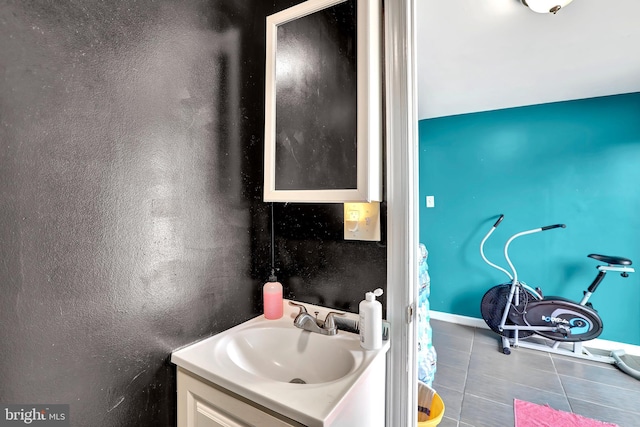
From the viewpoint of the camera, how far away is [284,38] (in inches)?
42.7

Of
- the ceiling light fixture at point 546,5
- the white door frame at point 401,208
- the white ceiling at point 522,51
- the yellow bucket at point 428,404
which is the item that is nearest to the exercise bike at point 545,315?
the white ceiling at point 522,51

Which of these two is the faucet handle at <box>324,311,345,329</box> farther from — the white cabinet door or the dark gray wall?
the white cabinet door

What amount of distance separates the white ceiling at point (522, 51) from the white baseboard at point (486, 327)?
2089mm

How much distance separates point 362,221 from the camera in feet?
3.28

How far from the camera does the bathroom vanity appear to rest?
66 cm

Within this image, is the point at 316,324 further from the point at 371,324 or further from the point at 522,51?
the point at 522,51

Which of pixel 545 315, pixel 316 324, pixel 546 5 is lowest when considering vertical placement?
pixel 545 315

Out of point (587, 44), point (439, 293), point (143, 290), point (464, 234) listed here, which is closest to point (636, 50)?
point (587, 44)

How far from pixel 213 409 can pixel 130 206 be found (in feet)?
2.05

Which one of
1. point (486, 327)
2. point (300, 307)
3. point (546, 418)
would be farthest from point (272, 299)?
point (486, 327)

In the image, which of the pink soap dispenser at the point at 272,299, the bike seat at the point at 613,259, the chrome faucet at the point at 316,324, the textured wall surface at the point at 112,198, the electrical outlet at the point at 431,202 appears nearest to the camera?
the textured wall surface at the point at 112,198

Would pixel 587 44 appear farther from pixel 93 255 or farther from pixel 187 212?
pixel 93 255

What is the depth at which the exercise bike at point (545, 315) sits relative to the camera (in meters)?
2.17

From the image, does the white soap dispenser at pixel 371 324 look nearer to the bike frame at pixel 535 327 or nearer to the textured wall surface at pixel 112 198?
the textured wall surface at pixel 112 198
